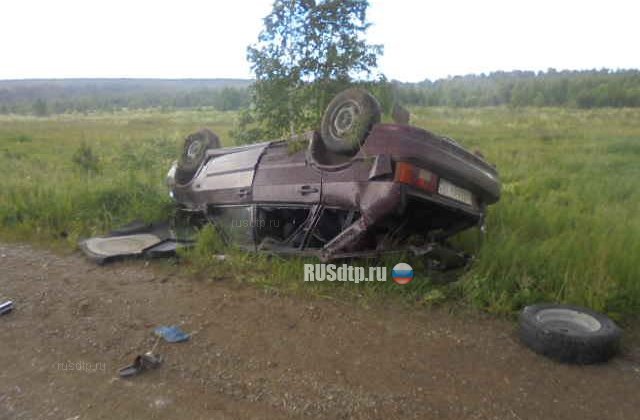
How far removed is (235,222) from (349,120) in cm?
170

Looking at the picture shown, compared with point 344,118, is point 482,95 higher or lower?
higher

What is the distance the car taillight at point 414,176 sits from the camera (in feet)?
11.0

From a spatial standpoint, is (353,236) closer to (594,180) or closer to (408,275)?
(408,275)

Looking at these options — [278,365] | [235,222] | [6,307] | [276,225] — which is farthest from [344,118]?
[6,307]

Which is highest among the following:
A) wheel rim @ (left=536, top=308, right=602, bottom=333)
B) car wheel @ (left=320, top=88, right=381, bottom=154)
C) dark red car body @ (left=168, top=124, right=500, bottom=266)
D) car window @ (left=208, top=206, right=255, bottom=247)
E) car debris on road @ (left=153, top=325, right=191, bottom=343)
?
car wheel @ (left=320, top=88, right=381, bottom=154)

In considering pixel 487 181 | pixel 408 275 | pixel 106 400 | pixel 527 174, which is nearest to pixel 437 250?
pixel 408 275

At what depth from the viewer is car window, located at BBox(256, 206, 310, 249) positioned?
448 cm

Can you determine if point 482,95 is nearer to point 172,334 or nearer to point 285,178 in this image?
point 285,178

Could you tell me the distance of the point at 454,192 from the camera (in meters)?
3.65

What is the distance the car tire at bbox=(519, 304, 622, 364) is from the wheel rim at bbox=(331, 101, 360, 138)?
188 cm

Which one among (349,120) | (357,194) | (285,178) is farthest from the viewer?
(285,178)

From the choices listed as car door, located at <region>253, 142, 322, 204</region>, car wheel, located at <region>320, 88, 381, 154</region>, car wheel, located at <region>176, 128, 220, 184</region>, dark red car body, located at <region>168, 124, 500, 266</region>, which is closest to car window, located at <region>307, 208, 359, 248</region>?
dark red car body, located at <region>168, 124, 500, 266</region>

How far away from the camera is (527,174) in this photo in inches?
344

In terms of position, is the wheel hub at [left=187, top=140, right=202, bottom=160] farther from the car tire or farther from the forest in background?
the forest in background
